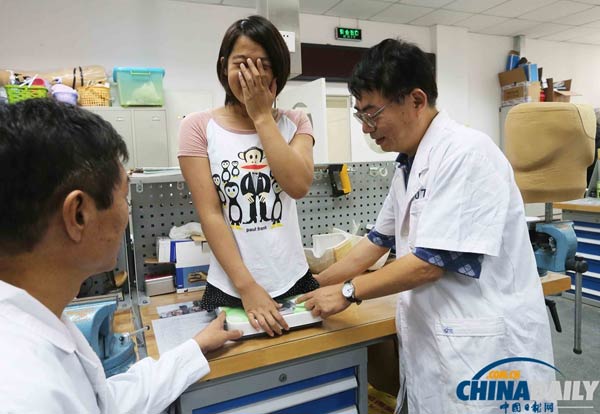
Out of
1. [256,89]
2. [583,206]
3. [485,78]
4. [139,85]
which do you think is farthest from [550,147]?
[485,78]

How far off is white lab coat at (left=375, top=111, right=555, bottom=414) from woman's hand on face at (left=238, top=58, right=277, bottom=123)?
0.42 m

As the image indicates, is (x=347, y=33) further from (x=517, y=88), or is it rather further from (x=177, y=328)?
(x=177, y=328)

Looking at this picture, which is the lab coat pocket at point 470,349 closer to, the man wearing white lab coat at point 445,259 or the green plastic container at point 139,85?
the man wearing white lab coat at point 445,259

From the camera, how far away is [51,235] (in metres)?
0.48

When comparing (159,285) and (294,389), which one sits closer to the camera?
(294,389)

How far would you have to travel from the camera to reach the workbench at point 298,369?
81cm

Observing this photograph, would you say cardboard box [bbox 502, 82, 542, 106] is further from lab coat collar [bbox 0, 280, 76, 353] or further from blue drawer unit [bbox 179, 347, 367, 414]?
lab coat collar [bbox 0, 280, 76, 353]

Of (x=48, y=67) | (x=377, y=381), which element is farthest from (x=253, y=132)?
(x=48, y=67)

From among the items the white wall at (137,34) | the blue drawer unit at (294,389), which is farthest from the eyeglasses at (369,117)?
the white wall at (137,34)

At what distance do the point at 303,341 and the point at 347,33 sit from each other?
459 centimetres

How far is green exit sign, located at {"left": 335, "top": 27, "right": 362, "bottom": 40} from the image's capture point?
183 inches

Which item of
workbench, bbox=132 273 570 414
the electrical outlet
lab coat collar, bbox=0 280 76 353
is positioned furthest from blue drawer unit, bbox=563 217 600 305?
lab coat collar, bbox=0 280 76 353

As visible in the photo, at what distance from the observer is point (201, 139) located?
97 cm

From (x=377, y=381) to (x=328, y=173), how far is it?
0.83 m
